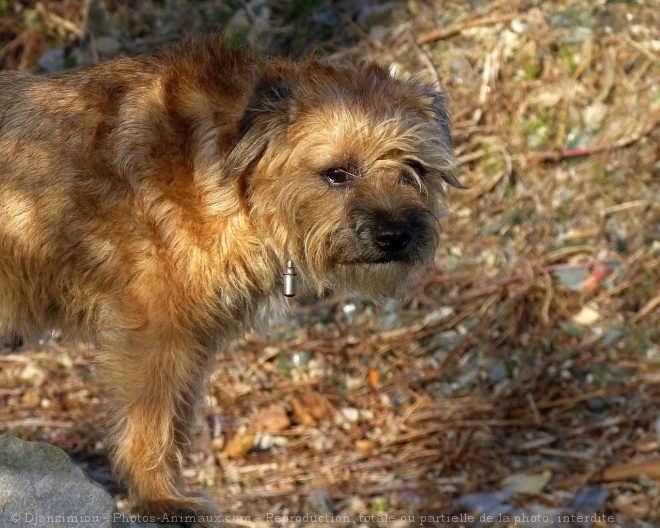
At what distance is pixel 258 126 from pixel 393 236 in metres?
0.67

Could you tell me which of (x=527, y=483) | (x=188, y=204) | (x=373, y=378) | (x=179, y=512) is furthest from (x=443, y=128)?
(x=373, y=378)

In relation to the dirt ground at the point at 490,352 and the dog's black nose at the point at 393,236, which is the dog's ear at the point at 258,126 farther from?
the dirt ground at the point at 490,352

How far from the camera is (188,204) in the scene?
3773 millimetres

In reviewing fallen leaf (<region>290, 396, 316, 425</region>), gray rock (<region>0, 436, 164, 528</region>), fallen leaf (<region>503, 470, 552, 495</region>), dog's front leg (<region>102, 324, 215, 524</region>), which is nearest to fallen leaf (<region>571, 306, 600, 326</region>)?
fallen leaf (<region>503, 470, 552, 495</region>)

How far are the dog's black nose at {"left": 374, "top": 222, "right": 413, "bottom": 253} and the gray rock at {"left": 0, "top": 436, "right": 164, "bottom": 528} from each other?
4.52ft

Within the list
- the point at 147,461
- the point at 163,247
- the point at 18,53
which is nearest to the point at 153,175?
the point at 163,247

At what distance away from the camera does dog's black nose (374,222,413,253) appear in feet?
11.9

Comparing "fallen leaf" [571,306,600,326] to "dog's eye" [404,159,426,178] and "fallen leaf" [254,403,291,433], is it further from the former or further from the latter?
"dog's eye" [404,159,426,178]

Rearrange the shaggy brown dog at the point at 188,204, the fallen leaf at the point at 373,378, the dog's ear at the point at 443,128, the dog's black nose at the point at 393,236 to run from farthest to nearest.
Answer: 1. the fallen leaf at the point at 373,378
2. the dog's ear at the point at 443,128
3. the shaggy brown dog at the point at 188,204
4. the dog's black nose at the point at 393,236

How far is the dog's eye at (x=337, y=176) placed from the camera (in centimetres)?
373

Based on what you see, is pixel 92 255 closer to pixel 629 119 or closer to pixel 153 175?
pixel 153 175

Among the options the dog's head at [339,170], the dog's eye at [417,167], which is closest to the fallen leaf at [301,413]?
the dog's head at [339,170]

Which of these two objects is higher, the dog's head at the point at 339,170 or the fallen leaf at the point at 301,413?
the dog's head at the point at 339,170

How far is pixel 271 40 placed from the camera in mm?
8125
